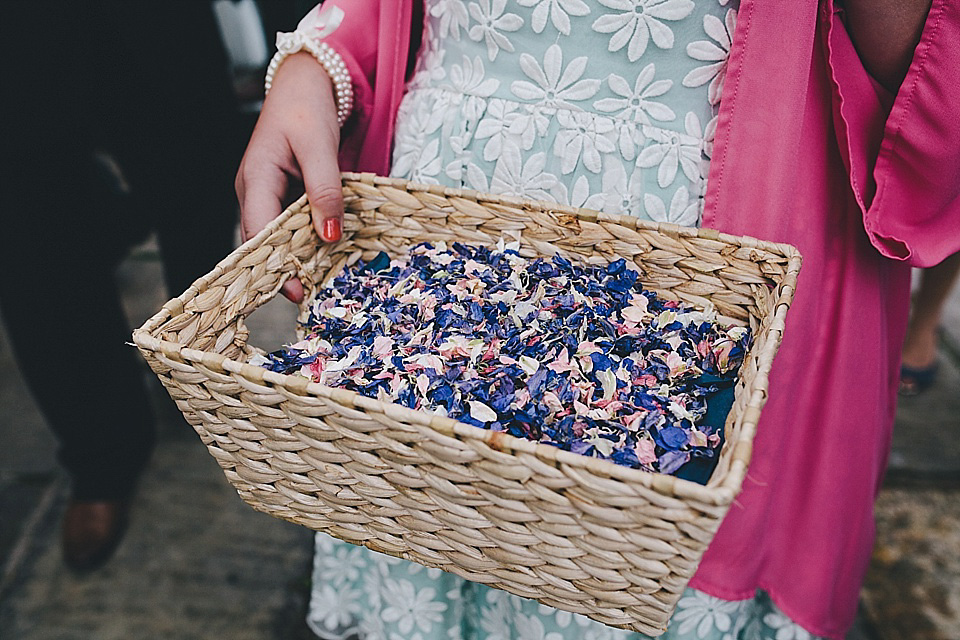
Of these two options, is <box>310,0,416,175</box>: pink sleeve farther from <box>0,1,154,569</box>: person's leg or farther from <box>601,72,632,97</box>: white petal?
<box>0,1,154,569</box>: person's leg

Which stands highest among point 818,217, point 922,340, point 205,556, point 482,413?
point 818,217

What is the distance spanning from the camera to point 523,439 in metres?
0.56

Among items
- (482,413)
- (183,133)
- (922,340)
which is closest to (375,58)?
(482,413)

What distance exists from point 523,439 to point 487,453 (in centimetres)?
3

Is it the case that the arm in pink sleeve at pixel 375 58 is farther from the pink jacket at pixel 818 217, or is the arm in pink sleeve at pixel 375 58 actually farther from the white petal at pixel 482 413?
the white petal at pixel 482 413

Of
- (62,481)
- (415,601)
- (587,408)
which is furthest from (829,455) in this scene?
(62,481)

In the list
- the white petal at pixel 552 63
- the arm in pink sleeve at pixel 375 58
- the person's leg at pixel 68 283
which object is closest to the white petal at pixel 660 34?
the white petal at pixel 552 63

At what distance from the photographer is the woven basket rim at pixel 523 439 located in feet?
1.67

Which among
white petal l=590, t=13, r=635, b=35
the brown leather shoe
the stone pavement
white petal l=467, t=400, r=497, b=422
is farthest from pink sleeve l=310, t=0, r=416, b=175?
the brown leather shoe

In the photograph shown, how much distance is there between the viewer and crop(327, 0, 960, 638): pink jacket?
78 cm

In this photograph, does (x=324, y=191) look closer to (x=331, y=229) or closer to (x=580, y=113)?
(x=331, y=229)

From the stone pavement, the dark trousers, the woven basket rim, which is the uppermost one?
the woven basket rim

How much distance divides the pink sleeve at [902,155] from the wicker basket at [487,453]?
0.17m

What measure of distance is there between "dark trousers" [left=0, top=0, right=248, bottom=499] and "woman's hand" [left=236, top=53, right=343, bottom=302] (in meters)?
0.75
